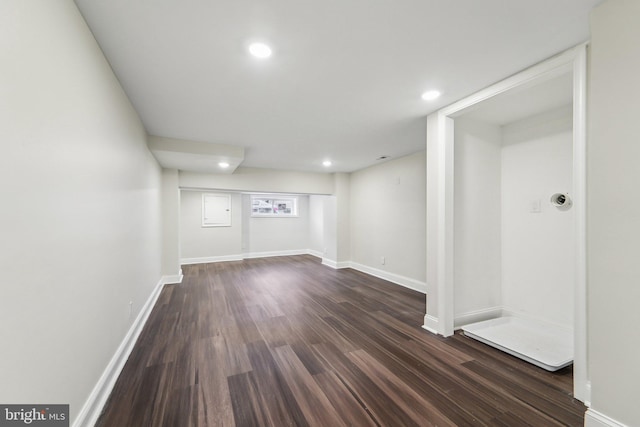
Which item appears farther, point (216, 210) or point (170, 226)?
point (216, 210)

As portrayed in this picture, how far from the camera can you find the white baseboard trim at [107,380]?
56.1 inches

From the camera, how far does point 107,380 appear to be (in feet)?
5.79

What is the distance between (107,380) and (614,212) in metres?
3.37

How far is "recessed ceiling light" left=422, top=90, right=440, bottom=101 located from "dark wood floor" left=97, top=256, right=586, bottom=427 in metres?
2.41

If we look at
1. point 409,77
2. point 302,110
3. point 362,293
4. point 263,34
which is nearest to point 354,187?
point 362,293

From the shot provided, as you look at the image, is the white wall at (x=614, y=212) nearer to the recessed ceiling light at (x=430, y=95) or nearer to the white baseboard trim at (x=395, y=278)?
the recessed ceiling light at (x=430, y=95)

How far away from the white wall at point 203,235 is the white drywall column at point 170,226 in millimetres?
1848

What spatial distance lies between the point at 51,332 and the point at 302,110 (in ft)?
7.98

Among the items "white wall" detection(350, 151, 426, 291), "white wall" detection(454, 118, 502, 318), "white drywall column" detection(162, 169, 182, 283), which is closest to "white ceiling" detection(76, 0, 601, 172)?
"white wall" detection(454, 118, 502, 318)

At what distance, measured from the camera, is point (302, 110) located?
103 inches

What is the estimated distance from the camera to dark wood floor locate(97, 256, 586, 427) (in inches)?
61.8

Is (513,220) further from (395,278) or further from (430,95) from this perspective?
(395,278)

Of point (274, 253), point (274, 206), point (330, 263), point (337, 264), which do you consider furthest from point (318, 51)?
point (274, 253)

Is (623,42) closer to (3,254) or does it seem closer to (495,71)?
(495,71)
